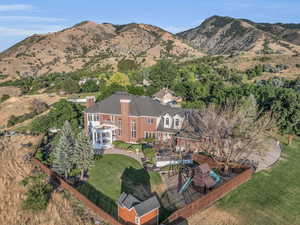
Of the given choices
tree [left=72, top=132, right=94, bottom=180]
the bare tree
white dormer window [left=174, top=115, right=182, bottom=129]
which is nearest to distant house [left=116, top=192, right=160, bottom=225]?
tree [left=72, top=132, right=94, bottom=180]

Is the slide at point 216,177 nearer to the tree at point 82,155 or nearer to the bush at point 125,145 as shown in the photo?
the bush at point 125,145

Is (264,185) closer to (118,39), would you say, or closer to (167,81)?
(167,81)

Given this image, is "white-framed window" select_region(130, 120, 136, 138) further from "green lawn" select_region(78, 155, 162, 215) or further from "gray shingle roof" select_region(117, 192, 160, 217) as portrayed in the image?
"gray shingle roof" select_region(117, 192, 160, 217)

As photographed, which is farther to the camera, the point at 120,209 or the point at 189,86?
the point at 189,86

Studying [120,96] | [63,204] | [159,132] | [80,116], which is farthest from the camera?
[80,116]

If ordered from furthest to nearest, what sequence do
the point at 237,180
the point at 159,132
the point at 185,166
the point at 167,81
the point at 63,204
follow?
the point at 167,81 → the point at 159,132 → the point at 185,166 → the point at 237,180 → the point at 63,204

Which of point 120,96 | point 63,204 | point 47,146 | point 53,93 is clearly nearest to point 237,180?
point 63,204
